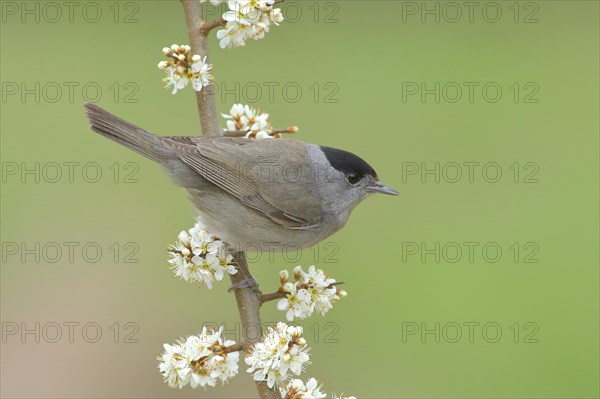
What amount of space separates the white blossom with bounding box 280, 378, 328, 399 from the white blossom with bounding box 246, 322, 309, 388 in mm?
36

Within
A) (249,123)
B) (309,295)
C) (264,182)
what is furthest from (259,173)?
(309,295)

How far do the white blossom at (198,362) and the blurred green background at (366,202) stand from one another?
2.81 m

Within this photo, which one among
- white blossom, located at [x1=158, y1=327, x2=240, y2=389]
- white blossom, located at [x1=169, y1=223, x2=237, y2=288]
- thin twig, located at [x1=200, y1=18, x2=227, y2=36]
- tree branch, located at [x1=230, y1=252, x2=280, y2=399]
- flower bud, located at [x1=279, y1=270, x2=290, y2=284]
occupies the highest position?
thin twig, located at [x1=200, y1=18, x2=227, y2=36]

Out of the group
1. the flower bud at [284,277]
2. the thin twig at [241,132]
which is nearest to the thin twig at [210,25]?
the thin twig at [241,132]

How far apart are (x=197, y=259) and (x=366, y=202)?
3.79 m

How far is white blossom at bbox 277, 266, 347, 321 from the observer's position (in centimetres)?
294

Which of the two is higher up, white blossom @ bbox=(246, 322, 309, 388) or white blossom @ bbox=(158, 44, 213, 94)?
white blossom @ bbox=(158, 44, 213, 94)

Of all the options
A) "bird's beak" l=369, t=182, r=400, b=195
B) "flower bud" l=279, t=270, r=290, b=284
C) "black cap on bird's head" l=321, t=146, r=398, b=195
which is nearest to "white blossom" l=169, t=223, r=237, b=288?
"flower bud" l=279, t=270, r=290, b=284

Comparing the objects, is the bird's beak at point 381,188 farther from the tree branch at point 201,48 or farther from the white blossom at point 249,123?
the tree branch at point 201,48

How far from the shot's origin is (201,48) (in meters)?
3.13

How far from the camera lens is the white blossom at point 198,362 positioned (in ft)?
8.93

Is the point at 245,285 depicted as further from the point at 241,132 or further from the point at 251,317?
the point at 241,132

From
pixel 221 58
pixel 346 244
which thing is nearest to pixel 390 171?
pixel 346 244

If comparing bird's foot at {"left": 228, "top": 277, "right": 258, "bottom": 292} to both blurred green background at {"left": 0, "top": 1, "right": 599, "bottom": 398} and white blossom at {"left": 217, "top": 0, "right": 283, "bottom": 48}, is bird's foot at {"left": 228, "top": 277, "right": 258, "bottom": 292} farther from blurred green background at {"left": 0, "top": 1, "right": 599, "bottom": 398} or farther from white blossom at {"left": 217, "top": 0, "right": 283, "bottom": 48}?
blurred green background at {"left": 0, "top": 1, "right": 599, "bottom": 398}
